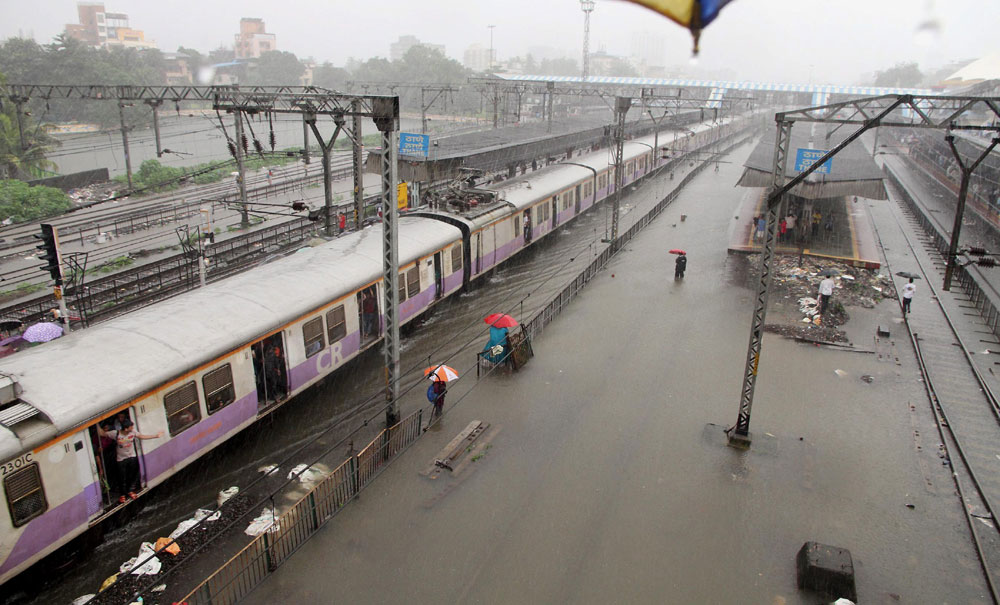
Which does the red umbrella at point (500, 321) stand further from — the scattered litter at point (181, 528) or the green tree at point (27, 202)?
the green tree at point (27, 202)

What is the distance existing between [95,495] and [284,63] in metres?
86.5

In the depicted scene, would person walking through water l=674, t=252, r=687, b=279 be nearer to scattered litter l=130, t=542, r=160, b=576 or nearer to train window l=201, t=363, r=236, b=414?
train window l=201, t=363, r=236, b=414

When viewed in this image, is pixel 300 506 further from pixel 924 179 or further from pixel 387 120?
pixel 924 179

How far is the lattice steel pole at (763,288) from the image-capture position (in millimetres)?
10984

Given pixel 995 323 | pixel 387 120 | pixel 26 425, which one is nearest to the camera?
pixel 26 425

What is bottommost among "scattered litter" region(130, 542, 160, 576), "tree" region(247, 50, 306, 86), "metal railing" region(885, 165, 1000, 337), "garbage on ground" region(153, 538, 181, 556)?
"scattered litter" region(130, 542, 160, 576)

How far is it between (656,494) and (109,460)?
8.23m

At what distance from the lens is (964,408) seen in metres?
14.2

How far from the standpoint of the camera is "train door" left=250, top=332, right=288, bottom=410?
11180 millimetres

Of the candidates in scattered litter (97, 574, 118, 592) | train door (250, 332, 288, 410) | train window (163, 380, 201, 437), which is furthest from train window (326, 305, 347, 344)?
scattered litter (97, 574, 118, 592)

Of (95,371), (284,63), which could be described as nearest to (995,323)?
(95,371)

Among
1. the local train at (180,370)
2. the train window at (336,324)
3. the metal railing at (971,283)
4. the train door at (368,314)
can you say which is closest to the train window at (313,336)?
the local train at (180,370)

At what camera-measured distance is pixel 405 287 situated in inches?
625

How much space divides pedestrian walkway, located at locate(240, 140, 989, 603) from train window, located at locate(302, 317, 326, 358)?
2.75m
